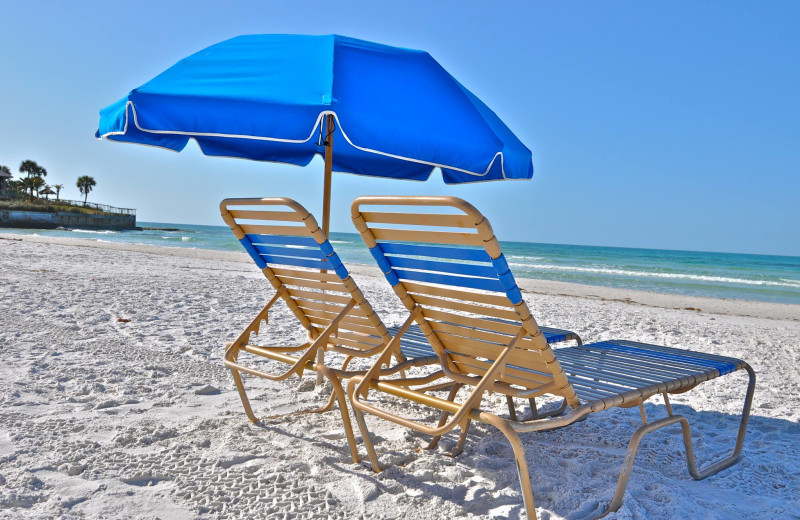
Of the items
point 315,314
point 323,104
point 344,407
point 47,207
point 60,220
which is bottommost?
point 60,220

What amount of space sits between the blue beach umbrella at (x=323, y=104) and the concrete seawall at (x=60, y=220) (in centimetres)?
4932

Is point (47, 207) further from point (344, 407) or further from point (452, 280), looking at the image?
point (452, 280)

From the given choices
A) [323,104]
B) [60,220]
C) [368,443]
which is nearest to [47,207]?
[60,220]

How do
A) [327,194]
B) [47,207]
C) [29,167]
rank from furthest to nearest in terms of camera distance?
1. [29,167]
2. [47,207]
3. [327,194]

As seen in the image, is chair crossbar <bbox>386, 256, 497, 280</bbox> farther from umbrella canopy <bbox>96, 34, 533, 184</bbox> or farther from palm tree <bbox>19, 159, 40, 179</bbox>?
palm tree <bbox>19, 159, 40, 179</bbox>

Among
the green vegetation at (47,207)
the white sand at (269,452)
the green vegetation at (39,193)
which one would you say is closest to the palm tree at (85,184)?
the green vegetation at (39,193)

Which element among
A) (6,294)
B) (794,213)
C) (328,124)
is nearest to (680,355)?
(328,124)

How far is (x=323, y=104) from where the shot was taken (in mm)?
2305

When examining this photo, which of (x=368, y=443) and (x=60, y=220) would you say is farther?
(x=60, y=220)

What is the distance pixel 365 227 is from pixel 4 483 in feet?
5.04

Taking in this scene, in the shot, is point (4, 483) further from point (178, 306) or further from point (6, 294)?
point (6, 294)

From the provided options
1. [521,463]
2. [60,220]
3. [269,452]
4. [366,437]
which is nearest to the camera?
[521,463]

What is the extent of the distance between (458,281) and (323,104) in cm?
90

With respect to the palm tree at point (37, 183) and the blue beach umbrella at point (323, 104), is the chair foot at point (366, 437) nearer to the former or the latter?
the blue beach umbrella at point (323, 104)
